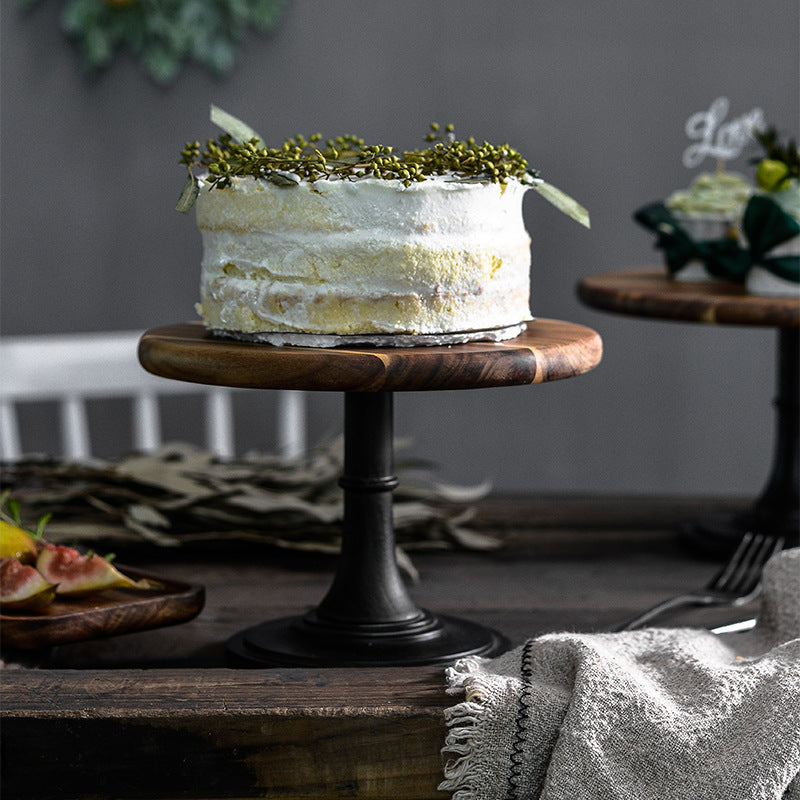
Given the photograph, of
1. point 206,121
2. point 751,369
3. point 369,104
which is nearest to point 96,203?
point 206,121

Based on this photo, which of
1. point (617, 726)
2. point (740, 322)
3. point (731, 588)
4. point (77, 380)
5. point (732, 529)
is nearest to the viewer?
point (617, 726)

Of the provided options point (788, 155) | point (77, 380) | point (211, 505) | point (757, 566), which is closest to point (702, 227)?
point (788, 155)

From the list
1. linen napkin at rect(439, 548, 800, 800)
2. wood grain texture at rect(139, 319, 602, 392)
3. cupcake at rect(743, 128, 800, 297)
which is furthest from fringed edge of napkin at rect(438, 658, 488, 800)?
cupcake at rect(743, 128, 800, 297)

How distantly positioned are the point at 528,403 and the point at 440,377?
92.0 inches

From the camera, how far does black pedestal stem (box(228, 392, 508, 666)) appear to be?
1.11 m

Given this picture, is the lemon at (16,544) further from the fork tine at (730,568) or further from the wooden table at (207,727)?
the fork tine at (730,568)

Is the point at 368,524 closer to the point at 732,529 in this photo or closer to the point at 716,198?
the point at 732,529

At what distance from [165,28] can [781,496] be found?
212 cm

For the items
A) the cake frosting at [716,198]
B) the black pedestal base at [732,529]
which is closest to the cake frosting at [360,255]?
the black pedestal base at [732,529]

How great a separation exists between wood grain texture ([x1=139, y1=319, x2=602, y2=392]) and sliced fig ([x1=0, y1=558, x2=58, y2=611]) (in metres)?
0.25

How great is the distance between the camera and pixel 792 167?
167 centimetres

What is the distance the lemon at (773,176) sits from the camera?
64.0 inches

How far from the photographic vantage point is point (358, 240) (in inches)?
39.6

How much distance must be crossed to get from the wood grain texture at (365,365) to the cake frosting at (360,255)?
1.3 inches
